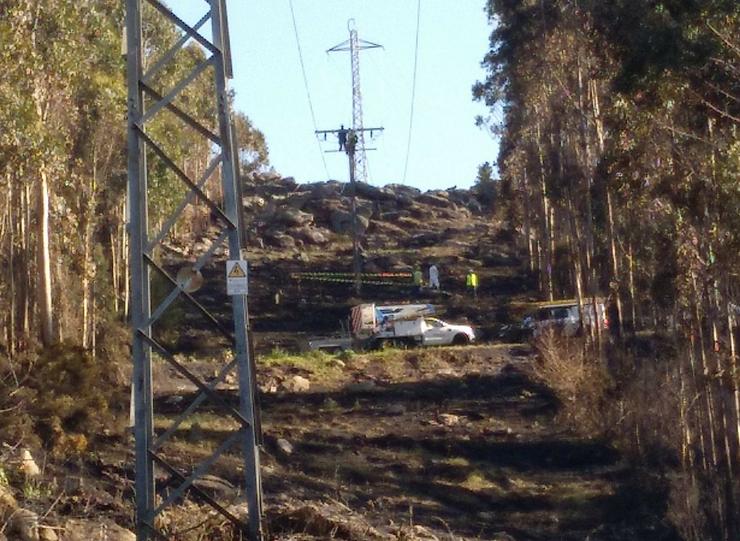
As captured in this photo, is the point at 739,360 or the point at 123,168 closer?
the point at 739,360

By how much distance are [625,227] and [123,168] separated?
15805 millimetres

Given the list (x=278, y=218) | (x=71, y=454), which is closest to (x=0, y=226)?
(x=71, y=454)

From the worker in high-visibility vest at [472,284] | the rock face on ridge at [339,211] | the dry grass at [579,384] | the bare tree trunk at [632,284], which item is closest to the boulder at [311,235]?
the rock face on ridge at [339,211]

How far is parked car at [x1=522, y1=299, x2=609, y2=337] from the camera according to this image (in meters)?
44.2

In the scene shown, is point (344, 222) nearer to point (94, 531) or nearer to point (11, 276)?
point (11, 276)

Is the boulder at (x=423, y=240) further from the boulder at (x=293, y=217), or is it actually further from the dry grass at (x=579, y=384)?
the dry grass at (x=579, y=384)

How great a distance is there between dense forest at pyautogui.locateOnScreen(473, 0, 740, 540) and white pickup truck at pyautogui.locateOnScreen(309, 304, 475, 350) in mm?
6949

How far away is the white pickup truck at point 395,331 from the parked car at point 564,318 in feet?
9.28

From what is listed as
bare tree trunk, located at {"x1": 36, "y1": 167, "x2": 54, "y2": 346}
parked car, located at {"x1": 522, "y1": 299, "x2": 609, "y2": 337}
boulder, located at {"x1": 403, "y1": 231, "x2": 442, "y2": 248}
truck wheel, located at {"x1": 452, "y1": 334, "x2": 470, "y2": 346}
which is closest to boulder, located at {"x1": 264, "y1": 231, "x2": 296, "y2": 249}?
boulder, located at {"x1": 403, "y1": 231, "x2": 442, "y2": 248}

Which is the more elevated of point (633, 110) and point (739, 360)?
point (633, 110)

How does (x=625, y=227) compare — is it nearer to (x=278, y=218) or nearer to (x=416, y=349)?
(x=416, y=349)

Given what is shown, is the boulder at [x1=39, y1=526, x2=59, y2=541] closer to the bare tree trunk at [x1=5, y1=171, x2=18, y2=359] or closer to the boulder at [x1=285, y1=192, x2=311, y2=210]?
the bare tree trunk at [x1=5, y1=171, x2=18, y2=359]

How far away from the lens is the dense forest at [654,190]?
23.9m

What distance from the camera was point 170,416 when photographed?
3606 centimetres
